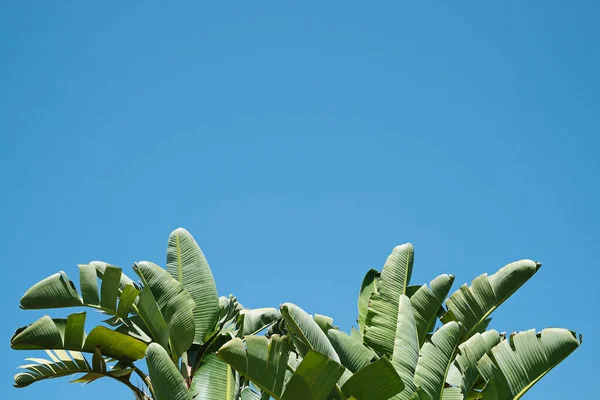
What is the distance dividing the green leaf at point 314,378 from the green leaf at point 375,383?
13.4 inches

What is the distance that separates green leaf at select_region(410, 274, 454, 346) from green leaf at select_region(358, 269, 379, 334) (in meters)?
1.08

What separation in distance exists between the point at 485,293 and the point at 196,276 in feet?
13.2

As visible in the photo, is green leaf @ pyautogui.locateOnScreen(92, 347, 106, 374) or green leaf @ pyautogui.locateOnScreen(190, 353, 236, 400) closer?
green leaf @ pyautogui.locateOnScreen(190, 353, 236, 400)

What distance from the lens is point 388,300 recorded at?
9336mm

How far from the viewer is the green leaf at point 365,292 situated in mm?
10247

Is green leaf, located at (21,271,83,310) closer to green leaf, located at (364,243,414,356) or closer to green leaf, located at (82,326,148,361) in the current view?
green leaf, located at (82,326,148,361)

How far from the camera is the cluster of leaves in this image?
6914 mm

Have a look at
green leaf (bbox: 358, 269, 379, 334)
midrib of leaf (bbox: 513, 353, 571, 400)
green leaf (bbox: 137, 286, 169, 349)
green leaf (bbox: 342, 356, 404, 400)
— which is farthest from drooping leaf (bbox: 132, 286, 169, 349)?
midrib of leaf (bbox: 513, 353, 571, 400)

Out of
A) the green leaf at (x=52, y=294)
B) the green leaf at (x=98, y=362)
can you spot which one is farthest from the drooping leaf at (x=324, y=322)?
the green leaf at (x=52, y=294)

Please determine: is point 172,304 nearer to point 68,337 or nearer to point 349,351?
point 68,337

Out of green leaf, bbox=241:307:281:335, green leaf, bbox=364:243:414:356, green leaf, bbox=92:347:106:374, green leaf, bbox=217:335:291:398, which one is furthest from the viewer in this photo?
green leaf, bbox=241:307:281:335

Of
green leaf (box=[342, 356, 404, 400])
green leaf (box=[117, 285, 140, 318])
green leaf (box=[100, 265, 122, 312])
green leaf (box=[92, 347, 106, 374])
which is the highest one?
green leaf (box=[100, 265, 122, 312])

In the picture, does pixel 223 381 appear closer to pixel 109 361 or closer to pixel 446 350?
pixel 109 361

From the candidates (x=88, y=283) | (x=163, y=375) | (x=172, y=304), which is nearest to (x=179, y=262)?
(x=172, y=304)
